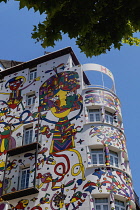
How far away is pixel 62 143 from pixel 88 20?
15.1m

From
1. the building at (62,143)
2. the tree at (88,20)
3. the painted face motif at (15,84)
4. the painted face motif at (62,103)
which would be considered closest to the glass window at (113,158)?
the building at (62,143)

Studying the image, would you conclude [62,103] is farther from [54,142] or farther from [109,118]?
[109,118]

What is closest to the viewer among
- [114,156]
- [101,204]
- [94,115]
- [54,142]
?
[101,204]

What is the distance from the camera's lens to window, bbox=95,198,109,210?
18783 millimetres

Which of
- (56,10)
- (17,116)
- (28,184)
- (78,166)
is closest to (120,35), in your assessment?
(56,10)

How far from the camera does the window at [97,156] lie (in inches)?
821

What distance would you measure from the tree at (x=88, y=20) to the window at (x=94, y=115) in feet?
48.5

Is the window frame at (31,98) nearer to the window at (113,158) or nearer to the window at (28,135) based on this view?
the window at (28,135)

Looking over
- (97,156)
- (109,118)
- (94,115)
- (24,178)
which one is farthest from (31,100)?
(97,156)

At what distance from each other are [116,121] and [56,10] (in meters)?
16.9

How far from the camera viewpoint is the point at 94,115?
2352cm

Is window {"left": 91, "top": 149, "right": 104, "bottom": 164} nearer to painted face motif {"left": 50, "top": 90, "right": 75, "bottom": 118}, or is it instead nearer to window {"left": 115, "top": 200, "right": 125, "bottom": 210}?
window {"left": 115, "top": 200, "right": 125, "bottom": 210}

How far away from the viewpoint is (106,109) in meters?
24.1

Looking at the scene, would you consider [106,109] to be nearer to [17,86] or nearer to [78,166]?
[78,166]
